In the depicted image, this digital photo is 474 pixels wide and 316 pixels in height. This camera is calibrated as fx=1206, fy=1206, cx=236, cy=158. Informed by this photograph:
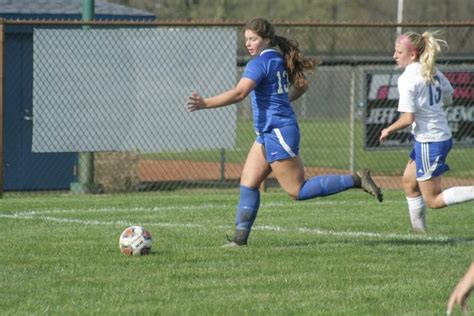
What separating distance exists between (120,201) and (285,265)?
595 centimetres

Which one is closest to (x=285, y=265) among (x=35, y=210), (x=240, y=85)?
(x=240, y=85)

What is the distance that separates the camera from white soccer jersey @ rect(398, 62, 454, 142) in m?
10.4

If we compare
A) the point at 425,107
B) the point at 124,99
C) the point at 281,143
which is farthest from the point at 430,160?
the point at 124,99

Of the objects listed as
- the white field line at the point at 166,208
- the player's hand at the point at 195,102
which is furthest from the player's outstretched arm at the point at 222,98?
the white field line at the point at 166,208

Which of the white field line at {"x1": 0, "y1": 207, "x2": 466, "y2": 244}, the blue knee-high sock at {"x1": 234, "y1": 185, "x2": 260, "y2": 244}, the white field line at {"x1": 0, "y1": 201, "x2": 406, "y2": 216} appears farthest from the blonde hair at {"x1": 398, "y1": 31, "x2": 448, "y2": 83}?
the white field line at {"x1": 0, "y1": 201, "x2": 406, "y2": 216}

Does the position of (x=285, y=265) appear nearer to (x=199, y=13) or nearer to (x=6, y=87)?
(x=6, y=87)

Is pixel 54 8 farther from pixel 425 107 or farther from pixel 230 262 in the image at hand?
pixel 230 262

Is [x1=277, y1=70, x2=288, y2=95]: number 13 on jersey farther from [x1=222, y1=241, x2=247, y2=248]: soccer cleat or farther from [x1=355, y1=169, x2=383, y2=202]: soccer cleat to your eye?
[x1=222, y1=241, x2=247, y2=248]: soccer cleat

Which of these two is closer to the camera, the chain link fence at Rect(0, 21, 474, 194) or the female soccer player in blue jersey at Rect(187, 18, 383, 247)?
the female soccer player in blue jersey at Rect(187, 18, 383, 247)

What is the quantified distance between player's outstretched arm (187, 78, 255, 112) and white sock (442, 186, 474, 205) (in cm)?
199

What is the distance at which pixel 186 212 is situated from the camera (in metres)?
13.2

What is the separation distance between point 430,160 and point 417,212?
822 mm

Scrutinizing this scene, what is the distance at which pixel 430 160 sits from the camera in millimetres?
10531

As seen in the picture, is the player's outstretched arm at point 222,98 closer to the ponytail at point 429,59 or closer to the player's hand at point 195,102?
the player's hand at point 195,102
